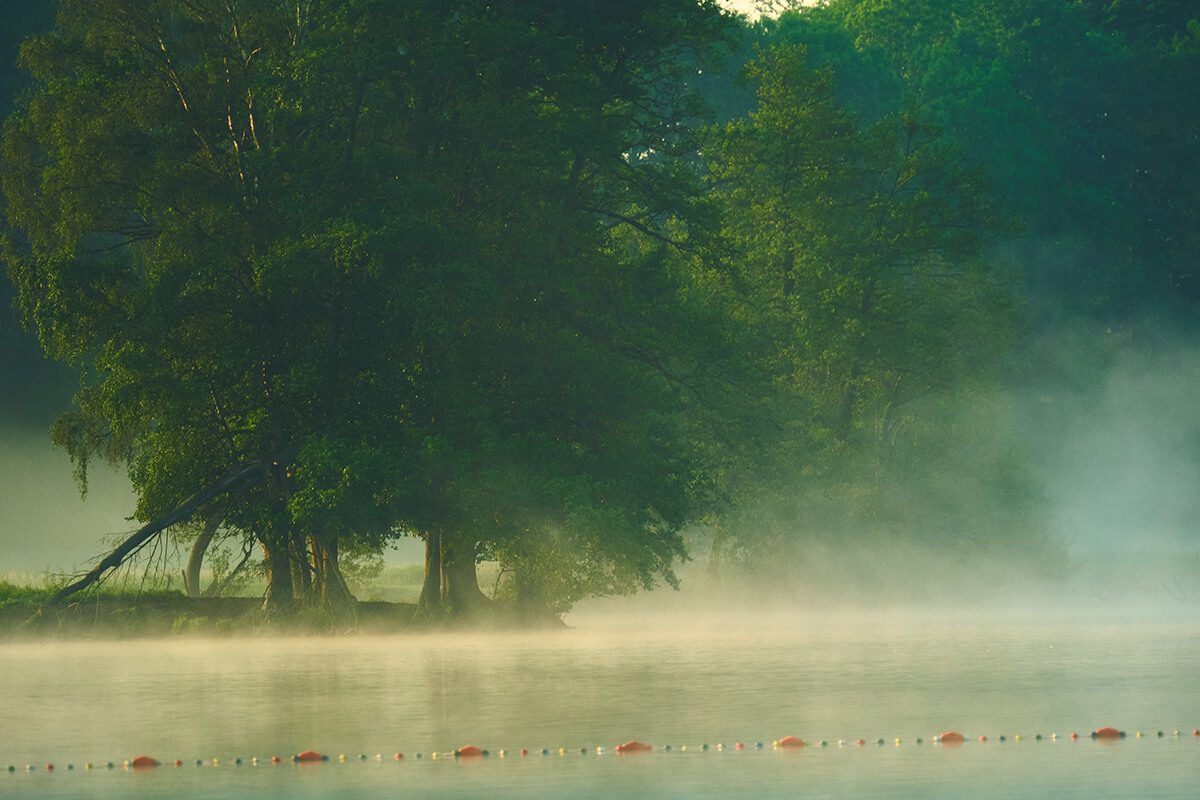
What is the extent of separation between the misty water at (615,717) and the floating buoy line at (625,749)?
6cm

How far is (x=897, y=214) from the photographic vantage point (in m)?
46.9

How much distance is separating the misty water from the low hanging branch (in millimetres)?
3064

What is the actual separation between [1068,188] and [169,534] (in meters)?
37.7

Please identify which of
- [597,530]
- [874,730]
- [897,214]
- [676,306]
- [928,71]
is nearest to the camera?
[874,730]

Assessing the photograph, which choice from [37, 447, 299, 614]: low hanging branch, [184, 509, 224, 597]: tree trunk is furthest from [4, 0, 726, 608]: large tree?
[184, 509, 224, 597]: tree trunk

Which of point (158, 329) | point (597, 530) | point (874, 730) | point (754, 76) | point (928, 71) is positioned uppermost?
point (928, 71)

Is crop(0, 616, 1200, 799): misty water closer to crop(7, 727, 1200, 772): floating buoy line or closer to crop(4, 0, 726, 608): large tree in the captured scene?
crop(7, 727, 1200, 772): floating buoy line

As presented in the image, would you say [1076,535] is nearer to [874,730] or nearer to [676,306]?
[676,306]

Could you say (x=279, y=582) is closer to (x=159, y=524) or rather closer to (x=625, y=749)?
(x=159, y=524)

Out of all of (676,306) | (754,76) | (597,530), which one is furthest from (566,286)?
(754,76)

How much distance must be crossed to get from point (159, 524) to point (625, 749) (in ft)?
68.2

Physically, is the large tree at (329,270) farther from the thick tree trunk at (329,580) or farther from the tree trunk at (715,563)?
the tree trunk at (715,563)

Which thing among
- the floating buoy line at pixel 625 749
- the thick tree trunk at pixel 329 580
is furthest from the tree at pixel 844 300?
the floating buoy line at pixel 625 749

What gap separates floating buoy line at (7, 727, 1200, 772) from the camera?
13.7 meters
